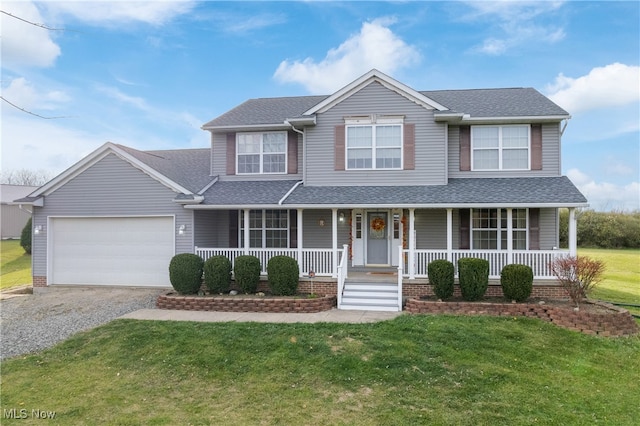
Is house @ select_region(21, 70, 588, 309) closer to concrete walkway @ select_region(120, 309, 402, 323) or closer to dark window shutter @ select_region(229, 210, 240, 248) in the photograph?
dark window shutter @ select_region(229, 210, 240, 248)

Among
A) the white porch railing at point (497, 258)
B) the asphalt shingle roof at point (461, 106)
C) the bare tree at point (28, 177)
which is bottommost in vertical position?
the white porch railing at point (497, 258)

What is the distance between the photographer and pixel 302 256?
12.6 m

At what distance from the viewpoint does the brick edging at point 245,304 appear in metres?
10.9

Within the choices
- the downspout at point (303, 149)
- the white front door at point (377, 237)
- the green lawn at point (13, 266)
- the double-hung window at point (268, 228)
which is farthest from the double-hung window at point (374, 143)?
the green lawn at point (13, 266)

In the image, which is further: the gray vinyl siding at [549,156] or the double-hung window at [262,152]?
the double-hung window at [262,152]

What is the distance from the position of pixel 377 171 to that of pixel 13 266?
2016cm

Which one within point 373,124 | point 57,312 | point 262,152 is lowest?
point 57,312

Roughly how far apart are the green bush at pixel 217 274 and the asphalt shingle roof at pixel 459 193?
266cm

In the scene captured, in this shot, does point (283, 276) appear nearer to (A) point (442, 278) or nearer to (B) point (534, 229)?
(A) point (442, 278)

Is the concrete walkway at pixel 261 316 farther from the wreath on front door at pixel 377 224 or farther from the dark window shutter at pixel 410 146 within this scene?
the dark window shutter at pixel 410 146

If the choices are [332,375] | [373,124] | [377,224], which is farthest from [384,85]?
[332,375]

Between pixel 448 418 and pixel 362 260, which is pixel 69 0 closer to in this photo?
pixel 448 418

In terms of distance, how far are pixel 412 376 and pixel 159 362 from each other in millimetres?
4682

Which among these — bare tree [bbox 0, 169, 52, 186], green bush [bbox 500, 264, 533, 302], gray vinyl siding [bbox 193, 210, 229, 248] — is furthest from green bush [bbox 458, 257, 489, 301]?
bare tree [bbox 0, 169, 52, 186]
